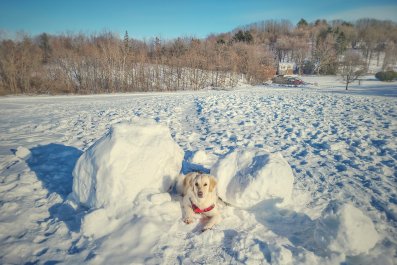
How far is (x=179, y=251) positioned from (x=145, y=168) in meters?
1.35

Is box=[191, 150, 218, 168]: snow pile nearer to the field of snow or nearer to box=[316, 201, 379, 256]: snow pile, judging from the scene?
the field of snow

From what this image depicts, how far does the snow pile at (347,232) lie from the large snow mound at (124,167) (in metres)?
2.37

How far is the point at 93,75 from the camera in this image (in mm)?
26859

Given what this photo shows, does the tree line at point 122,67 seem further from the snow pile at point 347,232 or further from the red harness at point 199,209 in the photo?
the snow pile at point 347,232

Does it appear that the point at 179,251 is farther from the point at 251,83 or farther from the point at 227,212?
the point at 251,83

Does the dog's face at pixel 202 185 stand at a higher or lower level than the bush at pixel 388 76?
lower

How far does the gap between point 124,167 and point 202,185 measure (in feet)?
3.88

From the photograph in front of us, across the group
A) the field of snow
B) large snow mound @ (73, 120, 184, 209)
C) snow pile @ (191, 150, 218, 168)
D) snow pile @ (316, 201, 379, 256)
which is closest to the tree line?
the field of snow

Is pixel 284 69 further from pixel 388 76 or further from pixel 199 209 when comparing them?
pixel 199 209

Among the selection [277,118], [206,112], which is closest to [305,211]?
[277,118]

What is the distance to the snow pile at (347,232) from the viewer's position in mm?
2639

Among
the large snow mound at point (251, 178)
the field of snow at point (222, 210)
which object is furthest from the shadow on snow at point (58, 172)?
the large snow mound at point (251, 178)

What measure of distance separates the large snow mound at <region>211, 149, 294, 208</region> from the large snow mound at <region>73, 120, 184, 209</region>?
0.91m

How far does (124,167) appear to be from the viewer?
356cm
